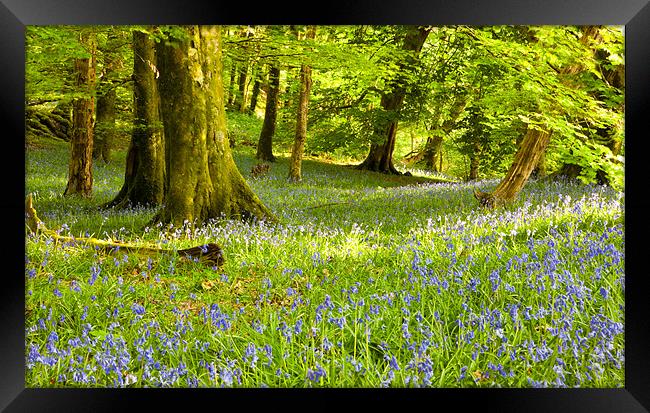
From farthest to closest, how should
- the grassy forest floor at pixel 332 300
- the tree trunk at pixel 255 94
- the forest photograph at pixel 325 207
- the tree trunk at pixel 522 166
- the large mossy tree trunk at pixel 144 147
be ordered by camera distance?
the large mossy tree trunk at pixel 144 147 < the tree trunk at pixel 522 166 < the tree trunk at pixel 255 94 < the forest photograph at pixel 325 207 < the grassy forest floor at pixel 332 300

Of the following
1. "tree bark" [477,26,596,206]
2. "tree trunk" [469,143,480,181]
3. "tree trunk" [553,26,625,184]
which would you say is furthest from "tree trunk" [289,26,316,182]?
"tree trunk" [553,26,625,184]

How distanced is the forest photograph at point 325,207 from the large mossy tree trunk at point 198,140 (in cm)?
2

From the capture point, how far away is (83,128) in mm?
5645

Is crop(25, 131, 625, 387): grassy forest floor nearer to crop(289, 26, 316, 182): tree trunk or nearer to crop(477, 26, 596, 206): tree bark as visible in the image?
crop(477, 26, 596, 206): tree bark

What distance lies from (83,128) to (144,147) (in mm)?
733

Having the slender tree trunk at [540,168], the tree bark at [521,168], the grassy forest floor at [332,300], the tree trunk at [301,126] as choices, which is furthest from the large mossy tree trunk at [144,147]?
the slender tree trunk at [540,168]

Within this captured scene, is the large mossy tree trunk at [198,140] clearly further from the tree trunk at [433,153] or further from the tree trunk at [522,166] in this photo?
the tree trunk at [522,166]

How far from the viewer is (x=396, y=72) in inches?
195

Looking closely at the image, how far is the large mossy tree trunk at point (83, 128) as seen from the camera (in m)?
4.99

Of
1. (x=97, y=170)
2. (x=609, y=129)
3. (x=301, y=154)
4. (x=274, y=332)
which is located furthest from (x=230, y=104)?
(x=609, y=129)

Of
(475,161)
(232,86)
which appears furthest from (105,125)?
(475,161)

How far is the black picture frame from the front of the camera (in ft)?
9.09

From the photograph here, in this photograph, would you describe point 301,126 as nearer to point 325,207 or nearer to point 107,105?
point 325,207
